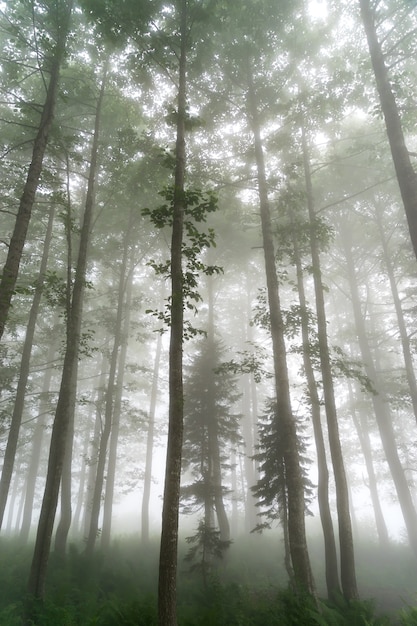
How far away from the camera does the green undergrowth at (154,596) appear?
290 inches

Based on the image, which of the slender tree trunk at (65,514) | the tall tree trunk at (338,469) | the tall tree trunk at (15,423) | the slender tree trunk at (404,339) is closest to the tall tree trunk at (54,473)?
the tall tree trunk at (15,423)

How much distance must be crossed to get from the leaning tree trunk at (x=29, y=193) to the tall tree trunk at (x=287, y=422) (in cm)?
625

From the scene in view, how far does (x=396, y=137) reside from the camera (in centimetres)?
858

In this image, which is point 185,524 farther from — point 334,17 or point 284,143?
point 334,17

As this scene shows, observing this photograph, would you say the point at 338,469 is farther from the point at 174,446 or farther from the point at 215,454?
the point at 174,446

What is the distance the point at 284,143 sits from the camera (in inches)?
496

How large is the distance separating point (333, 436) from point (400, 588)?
8.07 metres

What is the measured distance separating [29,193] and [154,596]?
10171 millimetres

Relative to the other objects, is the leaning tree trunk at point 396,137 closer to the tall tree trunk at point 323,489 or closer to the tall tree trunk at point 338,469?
the tall tree trunk at point 338,469

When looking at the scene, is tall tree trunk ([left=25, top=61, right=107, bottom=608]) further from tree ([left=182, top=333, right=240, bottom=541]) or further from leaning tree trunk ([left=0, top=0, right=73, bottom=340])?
tree ([left=182, top=333, right=240, bottom=541])

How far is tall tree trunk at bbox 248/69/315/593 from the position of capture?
849cm

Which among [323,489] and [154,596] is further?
[323,489]

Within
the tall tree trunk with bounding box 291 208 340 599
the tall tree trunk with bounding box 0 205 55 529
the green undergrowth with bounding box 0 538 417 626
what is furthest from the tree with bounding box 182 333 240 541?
the tall tree trunk with bounding box 0 205 55 529

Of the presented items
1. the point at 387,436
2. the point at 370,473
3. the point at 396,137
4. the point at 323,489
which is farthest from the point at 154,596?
the point at 370,473
